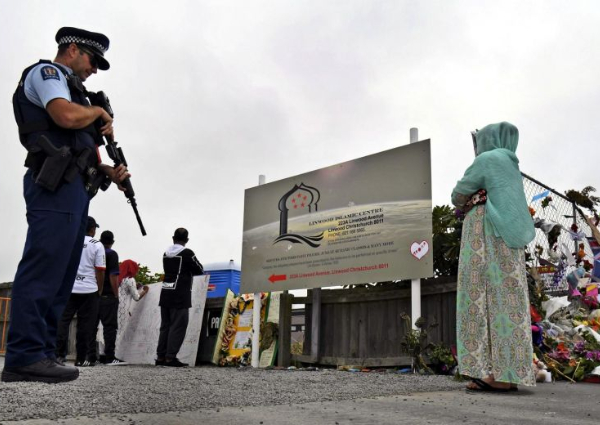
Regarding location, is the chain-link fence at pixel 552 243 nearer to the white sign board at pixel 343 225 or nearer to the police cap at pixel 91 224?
the white sign board at pixel 343 225

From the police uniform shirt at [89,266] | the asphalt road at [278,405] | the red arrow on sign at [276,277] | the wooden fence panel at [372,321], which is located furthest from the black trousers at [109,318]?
the asphalt road at [278,405]

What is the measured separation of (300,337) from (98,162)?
7.81m

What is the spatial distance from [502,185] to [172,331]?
507cm

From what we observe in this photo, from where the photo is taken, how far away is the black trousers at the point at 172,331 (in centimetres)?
789

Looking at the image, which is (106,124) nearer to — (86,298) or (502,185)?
(502,185)

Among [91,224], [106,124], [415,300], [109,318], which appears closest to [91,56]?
[106,124]

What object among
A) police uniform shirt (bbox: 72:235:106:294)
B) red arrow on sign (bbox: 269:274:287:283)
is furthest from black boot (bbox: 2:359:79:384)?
red arrow on sign (bbox: 269:274:287:283)

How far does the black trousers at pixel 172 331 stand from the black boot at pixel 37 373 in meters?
5.15

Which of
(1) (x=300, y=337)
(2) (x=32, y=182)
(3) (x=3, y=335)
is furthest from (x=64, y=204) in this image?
(3) (x=3, y=335)

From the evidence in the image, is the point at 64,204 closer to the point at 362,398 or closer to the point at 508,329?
the point at 362,398

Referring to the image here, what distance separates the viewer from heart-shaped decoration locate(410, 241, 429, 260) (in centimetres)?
629

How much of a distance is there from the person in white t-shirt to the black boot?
179 inches

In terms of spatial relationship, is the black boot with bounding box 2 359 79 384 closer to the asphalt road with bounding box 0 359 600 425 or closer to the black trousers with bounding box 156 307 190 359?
the asphalt road with bounding box 0 359 600 425

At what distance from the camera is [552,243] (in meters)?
6.79
